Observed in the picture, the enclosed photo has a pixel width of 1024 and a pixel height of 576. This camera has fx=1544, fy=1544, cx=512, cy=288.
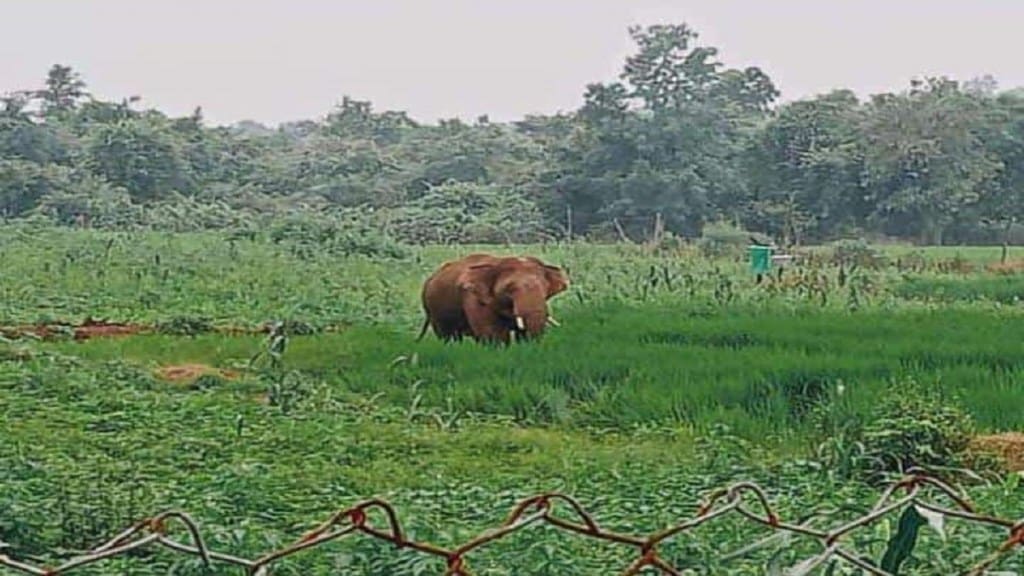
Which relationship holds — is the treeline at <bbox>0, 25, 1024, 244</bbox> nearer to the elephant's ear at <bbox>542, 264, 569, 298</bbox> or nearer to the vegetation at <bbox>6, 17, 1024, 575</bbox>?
the vegetation at <bbox>6, 17, 1024, 575</bbox>

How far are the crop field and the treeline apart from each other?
1381cm

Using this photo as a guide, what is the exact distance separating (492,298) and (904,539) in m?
9.40

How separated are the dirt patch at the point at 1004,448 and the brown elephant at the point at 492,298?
4527 millimetres

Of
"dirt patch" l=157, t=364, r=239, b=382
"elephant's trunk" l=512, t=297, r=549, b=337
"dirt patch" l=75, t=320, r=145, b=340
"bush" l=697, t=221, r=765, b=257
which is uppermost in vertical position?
"bush" l=697, t=221, r=765, b=257

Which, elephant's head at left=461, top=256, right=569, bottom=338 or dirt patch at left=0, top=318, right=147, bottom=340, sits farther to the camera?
dirt patch at left=0, top=318, right=147, bottom=340

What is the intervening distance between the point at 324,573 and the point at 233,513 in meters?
1.28

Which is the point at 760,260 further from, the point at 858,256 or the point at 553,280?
the point at 553,280

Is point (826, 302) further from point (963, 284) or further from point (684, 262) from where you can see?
point (684, 262)

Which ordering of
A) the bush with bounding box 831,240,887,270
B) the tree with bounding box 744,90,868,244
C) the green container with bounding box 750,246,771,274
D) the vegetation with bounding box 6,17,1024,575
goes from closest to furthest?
the vegetation with bounding box 6,17,1024,575 < the green container with bounding box 750,246,771,274 < the bush with bounding box 831,240,887,270 < the tree with bounding box 744,90,868,244

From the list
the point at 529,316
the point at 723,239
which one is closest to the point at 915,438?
the point at 529,316

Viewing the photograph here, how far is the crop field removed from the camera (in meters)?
3.65

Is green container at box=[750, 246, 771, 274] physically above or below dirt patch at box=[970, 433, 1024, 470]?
above

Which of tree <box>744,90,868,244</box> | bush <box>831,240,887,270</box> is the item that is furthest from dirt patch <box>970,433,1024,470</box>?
tree <box>744,90,868,244</box>

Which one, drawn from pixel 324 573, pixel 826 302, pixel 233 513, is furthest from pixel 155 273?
pixel 324 573
